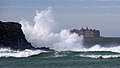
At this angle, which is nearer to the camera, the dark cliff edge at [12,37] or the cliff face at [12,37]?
the dark cliff edge at [12,37]

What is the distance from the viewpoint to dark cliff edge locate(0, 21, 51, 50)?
104438 millimetres

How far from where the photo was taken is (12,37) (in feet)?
351

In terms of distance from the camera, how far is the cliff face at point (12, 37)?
4122 inches

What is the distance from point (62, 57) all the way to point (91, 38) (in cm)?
9222

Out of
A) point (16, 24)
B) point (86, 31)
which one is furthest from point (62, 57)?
point (86, 31)

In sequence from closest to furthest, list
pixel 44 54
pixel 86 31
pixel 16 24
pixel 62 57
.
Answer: pixel 62 57 → pixel 44 54 → pixel 16 24 → pixel 86 31

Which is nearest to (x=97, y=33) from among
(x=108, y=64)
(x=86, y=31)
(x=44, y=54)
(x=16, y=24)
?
(x=86, y=31)

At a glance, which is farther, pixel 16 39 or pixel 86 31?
pixel 86 31

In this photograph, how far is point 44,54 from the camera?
270ft

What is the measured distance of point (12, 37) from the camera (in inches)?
4213

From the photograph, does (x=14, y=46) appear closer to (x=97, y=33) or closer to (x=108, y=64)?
(x=108, y=64)

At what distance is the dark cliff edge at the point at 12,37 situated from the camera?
104438mm

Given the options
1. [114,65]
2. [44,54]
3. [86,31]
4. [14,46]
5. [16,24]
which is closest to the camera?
[114,65]

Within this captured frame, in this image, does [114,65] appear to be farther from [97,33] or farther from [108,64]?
[97,33]
